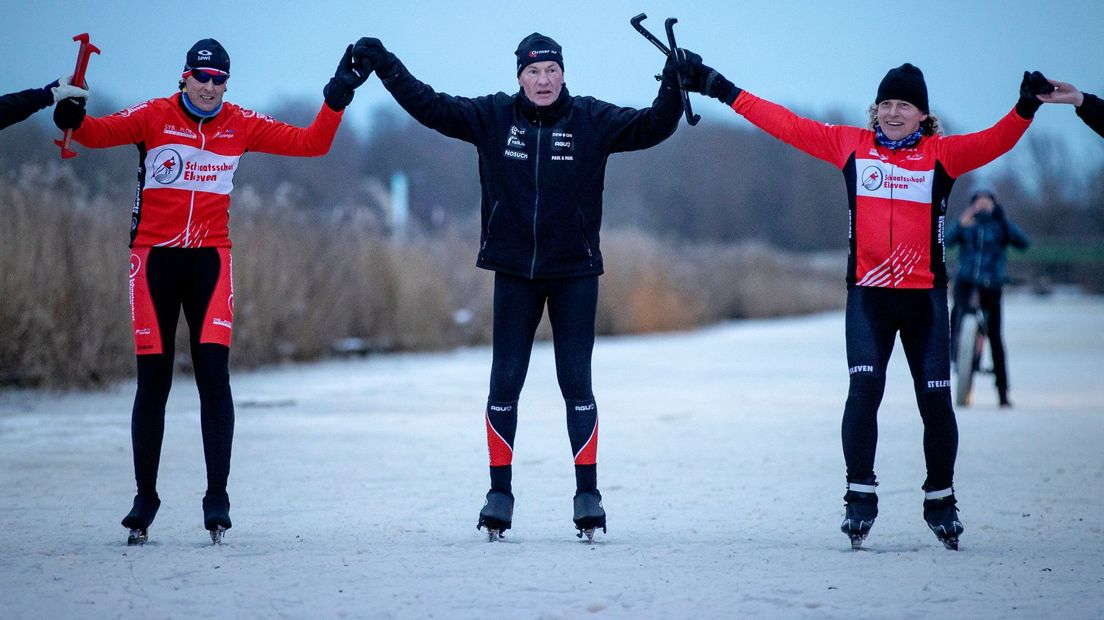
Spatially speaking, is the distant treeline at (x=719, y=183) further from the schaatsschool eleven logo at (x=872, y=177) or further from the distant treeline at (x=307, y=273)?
the schaatsschool eleven logo at (x=872, y=177)

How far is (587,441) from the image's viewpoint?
5562 millimetres

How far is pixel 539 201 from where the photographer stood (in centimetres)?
551

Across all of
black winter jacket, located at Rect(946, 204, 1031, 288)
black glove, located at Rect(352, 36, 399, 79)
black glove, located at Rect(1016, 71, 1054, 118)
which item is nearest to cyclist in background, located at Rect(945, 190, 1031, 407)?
black winter jacket, located at Rect(946, 204, 1031, 288)

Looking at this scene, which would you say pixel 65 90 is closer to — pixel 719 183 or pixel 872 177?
pixel 872 177

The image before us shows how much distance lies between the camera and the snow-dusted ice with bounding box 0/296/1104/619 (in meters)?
4.34

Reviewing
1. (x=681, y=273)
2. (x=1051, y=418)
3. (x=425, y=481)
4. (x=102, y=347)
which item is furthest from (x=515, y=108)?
(x=681, y=273)

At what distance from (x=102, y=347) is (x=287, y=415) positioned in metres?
2.27

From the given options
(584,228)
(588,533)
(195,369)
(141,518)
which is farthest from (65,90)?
(588,533)

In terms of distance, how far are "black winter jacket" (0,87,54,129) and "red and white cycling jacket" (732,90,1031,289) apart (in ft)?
8.84

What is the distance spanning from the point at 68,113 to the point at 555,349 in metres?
2.08

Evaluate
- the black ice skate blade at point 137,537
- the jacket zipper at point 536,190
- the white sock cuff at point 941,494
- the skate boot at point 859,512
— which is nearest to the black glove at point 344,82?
the jacket zipper at point 536,190

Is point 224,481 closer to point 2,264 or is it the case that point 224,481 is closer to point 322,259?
point 2,264

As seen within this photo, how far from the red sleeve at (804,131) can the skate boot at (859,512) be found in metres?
1.29

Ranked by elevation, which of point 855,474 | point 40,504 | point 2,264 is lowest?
point 40,504
